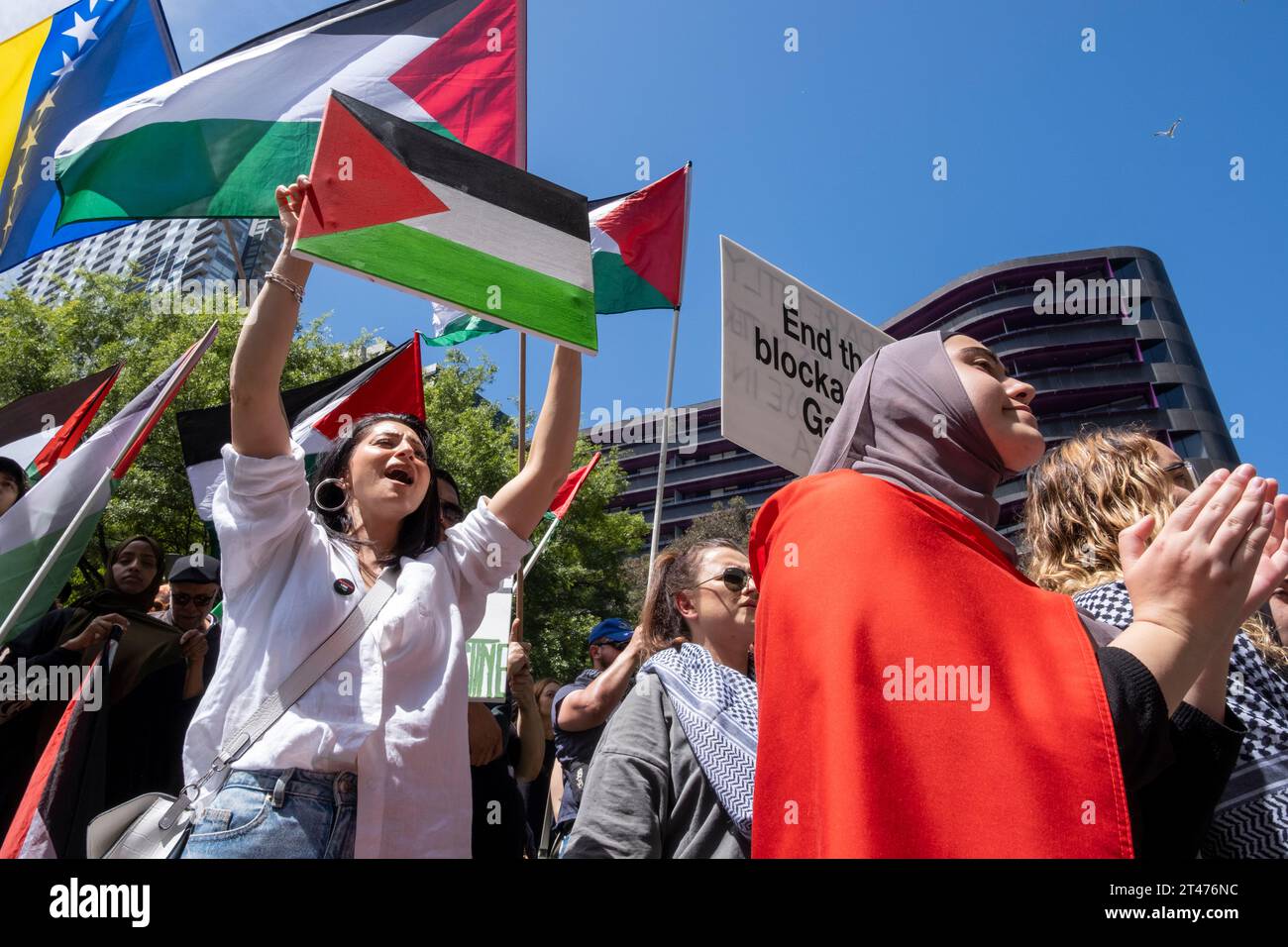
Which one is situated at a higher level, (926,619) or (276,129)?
(276,129)

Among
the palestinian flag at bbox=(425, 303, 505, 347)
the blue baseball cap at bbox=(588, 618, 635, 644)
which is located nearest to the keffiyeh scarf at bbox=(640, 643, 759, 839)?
the blue baseball cap at bbox=(588, 618, 635, 644)

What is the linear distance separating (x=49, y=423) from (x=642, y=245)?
4.14 m

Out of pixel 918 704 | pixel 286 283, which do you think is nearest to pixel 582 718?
pixel 286 283

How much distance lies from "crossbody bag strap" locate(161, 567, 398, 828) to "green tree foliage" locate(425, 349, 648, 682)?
18.9m

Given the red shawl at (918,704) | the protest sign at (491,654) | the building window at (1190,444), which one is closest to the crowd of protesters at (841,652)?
the red shawl at (918,704)

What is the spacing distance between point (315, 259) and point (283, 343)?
8.9 inches

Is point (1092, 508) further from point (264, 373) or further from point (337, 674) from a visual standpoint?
point (264, 373)

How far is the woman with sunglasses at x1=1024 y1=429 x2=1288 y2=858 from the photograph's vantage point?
1.88 metres

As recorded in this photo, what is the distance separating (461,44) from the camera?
5.81 metres
